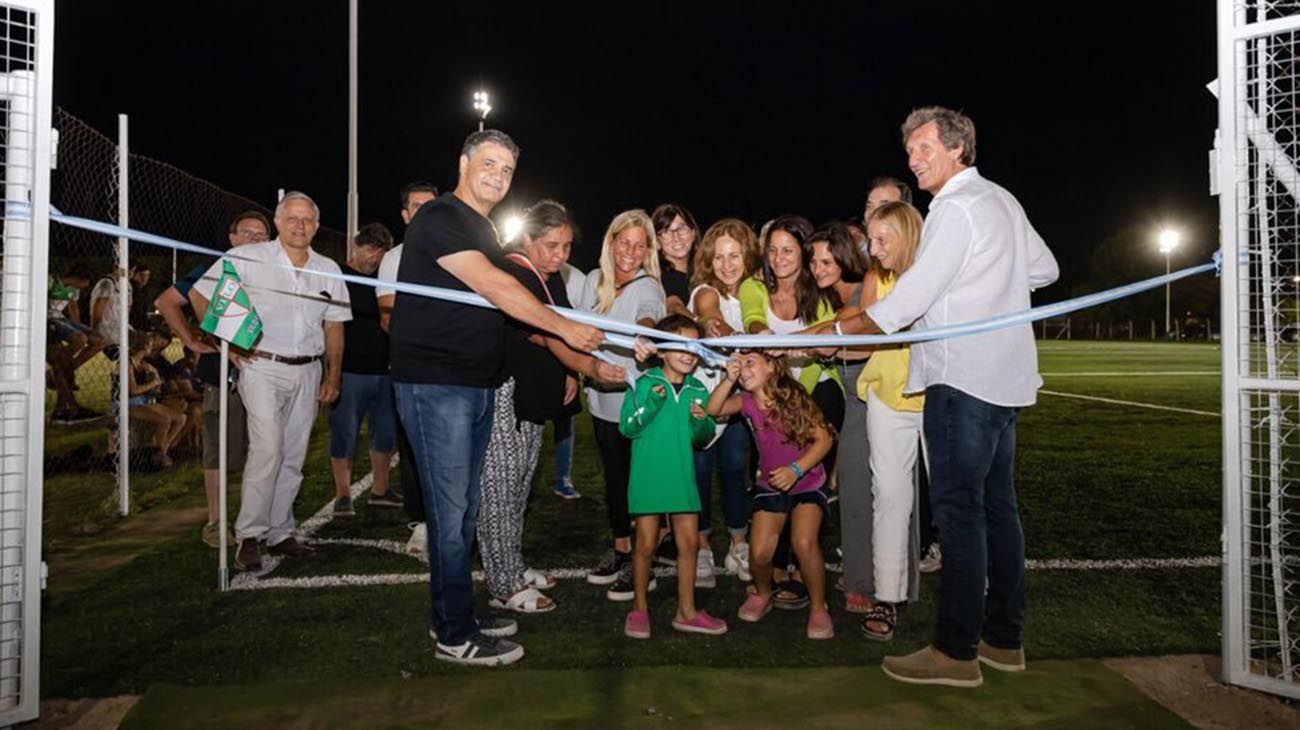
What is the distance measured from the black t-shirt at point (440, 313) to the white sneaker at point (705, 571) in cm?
184

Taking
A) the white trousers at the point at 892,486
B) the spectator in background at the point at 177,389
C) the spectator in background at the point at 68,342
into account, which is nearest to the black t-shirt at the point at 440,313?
the white trousers at the point at 892,486

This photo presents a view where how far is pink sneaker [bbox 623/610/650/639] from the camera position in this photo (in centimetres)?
391

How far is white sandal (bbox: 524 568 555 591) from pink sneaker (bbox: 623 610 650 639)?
2.50 feet

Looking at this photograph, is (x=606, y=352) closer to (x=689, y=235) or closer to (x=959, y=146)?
(x=689, y=235)

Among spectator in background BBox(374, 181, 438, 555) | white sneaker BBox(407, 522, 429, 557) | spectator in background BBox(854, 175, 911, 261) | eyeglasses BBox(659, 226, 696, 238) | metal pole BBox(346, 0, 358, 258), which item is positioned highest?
metal pole BBox(346, 0, 358, 258)

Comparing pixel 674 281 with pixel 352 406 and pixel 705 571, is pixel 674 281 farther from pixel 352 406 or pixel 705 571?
pixel 352 406

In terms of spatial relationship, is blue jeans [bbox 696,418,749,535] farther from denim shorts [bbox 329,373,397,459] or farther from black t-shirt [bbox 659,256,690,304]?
denim shorts [bbox 329,373,397,459]

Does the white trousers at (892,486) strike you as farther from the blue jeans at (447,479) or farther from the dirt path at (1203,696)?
the blue jeans at (447,479)

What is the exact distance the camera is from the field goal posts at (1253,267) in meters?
3.23

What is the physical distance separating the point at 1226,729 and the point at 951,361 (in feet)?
5.09

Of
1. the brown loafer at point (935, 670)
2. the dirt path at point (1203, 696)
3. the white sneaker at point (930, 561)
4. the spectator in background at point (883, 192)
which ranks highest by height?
the spectator in background at point (883, 192)

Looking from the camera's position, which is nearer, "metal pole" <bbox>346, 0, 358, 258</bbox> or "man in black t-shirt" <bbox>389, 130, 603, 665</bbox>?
"man in black t-shirt" <bbox>389, 130, 603, 665</bbox>

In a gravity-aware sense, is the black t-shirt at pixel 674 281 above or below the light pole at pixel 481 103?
below

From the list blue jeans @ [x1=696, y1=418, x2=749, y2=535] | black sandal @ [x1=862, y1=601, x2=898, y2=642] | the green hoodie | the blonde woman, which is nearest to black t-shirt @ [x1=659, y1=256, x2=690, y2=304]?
the blonde woman
